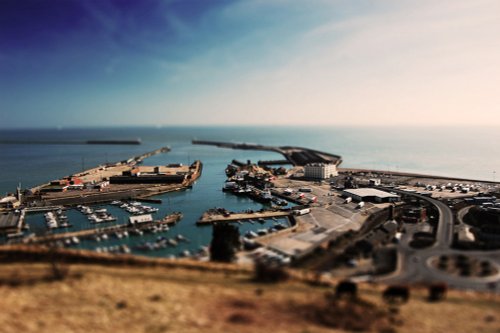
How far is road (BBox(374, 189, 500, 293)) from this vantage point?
52.7ft

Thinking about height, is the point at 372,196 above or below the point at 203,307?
above

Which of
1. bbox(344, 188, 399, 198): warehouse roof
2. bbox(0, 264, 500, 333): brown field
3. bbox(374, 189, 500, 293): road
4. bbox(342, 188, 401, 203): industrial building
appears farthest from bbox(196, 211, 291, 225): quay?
bbox(0, 264, 500, 333): brown field

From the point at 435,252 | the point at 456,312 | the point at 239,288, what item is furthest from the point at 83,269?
the point at 435,252

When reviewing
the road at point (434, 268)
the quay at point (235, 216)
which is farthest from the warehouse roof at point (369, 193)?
the road at point (434, 268)

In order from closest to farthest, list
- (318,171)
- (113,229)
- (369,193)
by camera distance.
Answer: (113,229) → (369,193) → (318,171)

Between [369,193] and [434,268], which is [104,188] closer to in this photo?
[369,193]

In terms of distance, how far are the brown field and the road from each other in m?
2.69

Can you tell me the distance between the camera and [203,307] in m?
11.5

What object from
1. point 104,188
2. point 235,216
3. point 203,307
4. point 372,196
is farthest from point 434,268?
point 104,188

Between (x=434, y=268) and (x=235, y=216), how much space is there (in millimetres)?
16767

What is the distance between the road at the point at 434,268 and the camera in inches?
632

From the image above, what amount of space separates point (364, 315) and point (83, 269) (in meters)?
11.1

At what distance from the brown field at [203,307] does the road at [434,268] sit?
2.69m

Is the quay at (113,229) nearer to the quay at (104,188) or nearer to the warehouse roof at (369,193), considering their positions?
the quay at (104,188)
